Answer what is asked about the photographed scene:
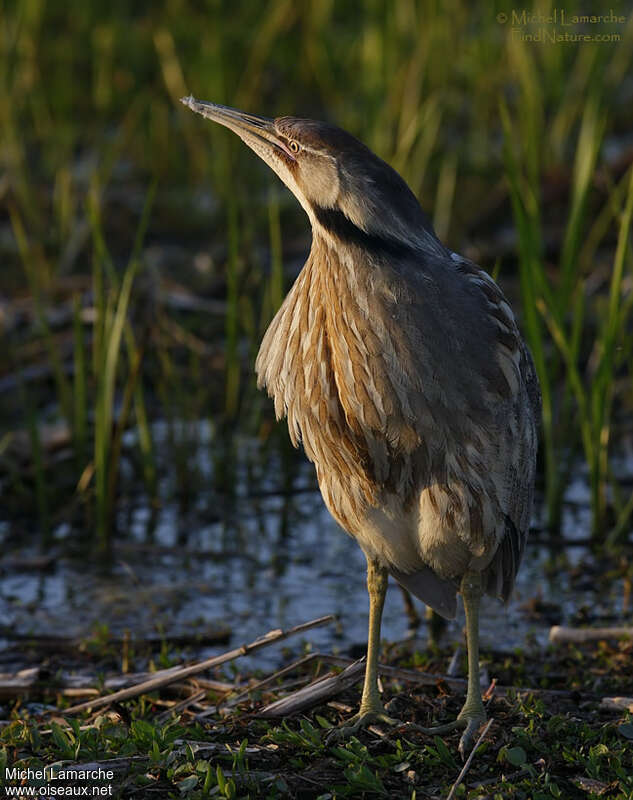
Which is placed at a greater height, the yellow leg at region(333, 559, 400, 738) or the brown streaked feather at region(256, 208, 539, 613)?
the brown streaked feather at region(256, 208, 539, 613)

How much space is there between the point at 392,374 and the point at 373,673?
906mm

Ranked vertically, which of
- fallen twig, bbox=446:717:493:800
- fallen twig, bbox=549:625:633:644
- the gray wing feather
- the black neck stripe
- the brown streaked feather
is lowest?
fallen twig, bbox=446:717:493:800

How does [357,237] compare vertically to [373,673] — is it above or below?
above

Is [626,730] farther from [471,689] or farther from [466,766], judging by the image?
[466,766]

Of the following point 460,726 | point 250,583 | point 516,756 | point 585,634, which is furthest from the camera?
point 250,583

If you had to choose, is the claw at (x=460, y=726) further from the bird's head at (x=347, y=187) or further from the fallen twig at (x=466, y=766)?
the bird's head at (x=347, y=187)

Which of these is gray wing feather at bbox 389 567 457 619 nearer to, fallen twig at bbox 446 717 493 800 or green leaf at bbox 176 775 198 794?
fallen twig at bbox 446 717 493 800

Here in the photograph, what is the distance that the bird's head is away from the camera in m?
3.59

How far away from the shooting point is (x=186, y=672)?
4.05 metres

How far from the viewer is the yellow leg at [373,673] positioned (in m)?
3.79

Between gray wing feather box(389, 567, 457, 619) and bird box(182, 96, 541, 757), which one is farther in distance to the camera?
gray wing feather box(389, 567, 457, 619)

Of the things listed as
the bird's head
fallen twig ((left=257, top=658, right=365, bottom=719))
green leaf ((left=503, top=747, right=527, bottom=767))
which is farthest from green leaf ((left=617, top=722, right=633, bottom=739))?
the bird's head

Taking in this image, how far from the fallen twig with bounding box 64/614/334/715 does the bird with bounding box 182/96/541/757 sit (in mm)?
256

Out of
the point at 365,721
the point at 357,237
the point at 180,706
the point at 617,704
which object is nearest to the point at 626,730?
the point at 617,704
